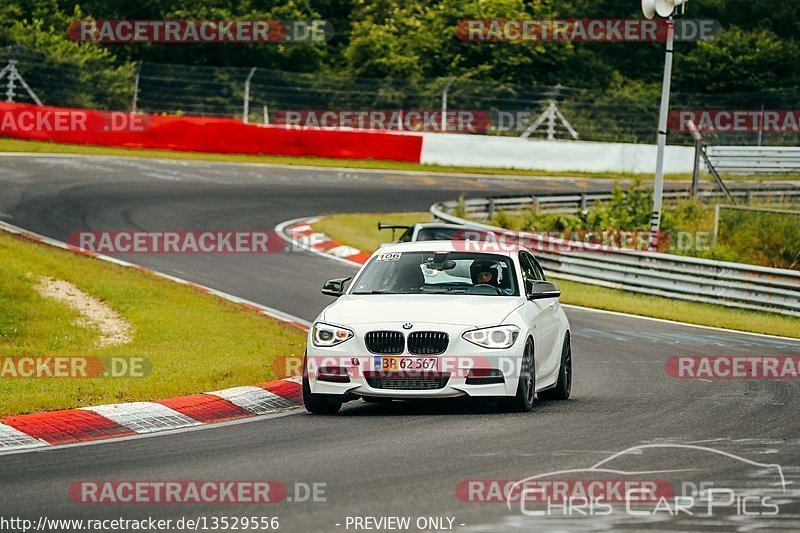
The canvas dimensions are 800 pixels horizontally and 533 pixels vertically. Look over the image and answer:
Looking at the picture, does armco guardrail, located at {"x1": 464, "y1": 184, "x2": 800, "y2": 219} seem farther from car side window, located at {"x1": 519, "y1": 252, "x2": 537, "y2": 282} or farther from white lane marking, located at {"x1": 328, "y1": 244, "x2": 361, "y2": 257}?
car side window, located at {"x1": 519, "y1": 252, "x2": 537, "y2": 282}

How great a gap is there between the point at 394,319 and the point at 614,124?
34.0m

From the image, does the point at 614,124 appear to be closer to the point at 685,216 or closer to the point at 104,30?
the point at 685,216

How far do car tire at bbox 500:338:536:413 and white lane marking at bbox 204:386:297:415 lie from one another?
1.96 meters

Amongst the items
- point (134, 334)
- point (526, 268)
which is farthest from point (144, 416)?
point (134, 334)

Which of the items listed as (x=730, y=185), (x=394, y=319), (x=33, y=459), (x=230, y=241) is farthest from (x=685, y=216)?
(x=33, y=459)

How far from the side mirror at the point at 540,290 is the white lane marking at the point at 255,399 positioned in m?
2.28

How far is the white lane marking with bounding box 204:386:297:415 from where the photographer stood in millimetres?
11395

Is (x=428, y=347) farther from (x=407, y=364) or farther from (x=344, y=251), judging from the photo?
(x=344, y=251)

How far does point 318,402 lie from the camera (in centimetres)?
1113

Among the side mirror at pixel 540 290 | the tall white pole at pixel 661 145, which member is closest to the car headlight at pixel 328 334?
the side mirror at pixel 540 290

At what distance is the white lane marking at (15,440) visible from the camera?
9.20 meters

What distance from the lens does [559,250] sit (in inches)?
978

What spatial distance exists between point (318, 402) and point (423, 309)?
1143 mm

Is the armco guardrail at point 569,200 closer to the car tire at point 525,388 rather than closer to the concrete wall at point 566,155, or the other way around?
the concrete wall at point 566,155
